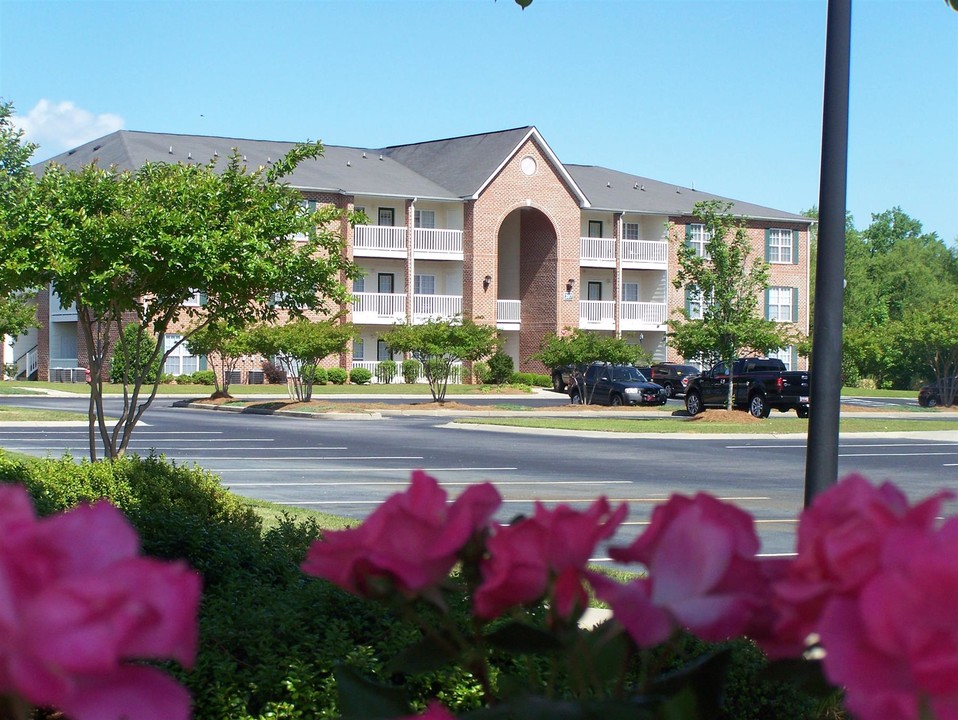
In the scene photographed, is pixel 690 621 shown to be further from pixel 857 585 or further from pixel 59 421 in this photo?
pixel 59 421

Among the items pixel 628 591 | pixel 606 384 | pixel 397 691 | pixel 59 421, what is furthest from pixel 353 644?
pixel 606 384

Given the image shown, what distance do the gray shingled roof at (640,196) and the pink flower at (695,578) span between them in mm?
58541

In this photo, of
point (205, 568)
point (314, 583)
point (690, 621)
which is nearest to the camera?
point (690, 621)

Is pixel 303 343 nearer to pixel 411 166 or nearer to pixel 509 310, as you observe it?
pixel 509 310

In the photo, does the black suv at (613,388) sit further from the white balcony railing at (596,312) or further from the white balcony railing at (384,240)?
the white balcony railing at (384,240)

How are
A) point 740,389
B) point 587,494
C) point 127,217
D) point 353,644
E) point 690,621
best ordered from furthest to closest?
point 740,389
point 587,494
point 127,217
point 353,644
point 690,621

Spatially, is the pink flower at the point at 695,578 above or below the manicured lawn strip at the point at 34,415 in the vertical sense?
above

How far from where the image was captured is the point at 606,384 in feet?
142

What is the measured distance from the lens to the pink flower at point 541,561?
3.57 feet

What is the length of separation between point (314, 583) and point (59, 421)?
84.7 feet

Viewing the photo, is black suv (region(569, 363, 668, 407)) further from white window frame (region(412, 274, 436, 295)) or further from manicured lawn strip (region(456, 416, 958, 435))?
white window frame (region(412, 274, 436, 295))

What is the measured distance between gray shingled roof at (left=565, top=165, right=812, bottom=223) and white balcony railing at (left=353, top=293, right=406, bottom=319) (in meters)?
11.2

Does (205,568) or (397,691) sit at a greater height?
(397,691)

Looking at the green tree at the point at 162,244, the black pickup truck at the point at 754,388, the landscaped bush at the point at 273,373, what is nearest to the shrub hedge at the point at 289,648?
the green tree at the point at 162,244
